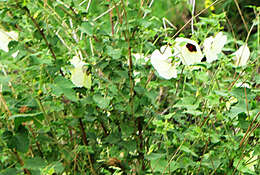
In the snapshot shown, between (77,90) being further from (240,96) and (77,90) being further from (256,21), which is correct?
(256,21)

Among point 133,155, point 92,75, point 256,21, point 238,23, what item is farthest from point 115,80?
point 238,23

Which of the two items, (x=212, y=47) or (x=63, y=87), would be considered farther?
(x=212, y=47)

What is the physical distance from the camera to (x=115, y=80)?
2.86ft

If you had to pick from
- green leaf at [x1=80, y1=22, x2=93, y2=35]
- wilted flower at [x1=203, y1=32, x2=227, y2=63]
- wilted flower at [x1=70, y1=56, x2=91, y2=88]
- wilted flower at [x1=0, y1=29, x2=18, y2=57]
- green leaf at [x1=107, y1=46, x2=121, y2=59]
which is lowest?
wilted flower at [x1=70, y1=56, x2=91, y2=88]

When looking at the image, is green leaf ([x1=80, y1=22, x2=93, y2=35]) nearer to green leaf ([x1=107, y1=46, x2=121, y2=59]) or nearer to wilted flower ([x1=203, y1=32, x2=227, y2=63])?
green leaf ([x1=107, y1=46, x2=121, y2=59])

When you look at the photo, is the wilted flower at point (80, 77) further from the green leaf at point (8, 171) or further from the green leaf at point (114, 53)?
the green leaf at point (8, 171)

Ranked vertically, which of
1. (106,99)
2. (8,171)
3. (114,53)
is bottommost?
(8,171)

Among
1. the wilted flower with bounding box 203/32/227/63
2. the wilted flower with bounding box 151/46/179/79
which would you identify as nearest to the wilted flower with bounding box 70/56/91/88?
the wilted flower with bounding box 151/46/179/79

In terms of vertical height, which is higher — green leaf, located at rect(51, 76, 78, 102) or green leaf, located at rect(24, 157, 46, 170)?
green leaf, located at rect(51, 76, 78, 102)

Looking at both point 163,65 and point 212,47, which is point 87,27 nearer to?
point 163,65

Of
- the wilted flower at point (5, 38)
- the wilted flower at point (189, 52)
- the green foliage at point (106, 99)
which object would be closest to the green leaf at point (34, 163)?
the green foliage at point (106, 99)

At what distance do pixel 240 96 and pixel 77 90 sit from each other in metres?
0.39

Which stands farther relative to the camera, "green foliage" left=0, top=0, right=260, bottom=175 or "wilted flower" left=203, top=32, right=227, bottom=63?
"wilted flower" left=203, top=32, right=227, bottom=63

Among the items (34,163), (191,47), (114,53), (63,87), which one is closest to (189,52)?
(191,47)
